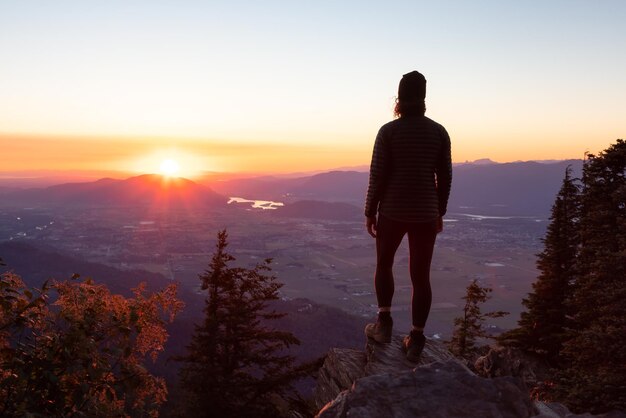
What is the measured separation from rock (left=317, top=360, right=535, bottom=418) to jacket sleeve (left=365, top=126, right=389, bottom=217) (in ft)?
8.42

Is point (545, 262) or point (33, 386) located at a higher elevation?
point (33, 386)

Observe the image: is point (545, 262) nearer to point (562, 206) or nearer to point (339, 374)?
point (562, 206)

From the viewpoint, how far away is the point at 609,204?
62.8ft

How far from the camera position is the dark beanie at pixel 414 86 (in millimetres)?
6602

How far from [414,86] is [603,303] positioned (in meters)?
15.1

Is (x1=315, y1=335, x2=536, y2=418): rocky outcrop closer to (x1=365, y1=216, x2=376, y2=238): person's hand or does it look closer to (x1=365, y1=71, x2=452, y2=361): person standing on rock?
(x1=365, y1=71, x2=452, y2=361): person standing on rock

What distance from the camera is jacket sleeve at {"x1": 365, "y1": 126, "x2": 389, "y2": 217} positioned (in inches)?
259

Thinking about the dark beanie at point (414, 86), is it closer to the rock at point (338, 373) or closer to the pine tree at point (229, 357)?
the rock at point (338, 373)

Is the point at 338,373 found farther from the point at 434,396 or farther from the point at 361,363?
the point at 434,396

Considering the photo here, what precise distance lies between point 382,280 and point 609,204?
17.0 m

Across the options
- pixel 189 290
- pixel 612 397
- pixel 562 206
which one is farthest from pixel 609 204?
pixel 189 290

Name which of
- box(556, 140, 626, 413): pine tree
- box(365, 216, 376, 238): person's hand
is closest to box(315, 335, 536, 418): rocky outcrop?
box(365, 216, 376, 238): person's hand

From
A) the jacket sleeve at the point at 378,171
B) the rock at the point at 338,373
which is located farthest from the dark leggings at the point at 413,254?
the rock at the point at 338,373

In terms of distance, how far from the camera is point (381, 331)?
768 centimetres
